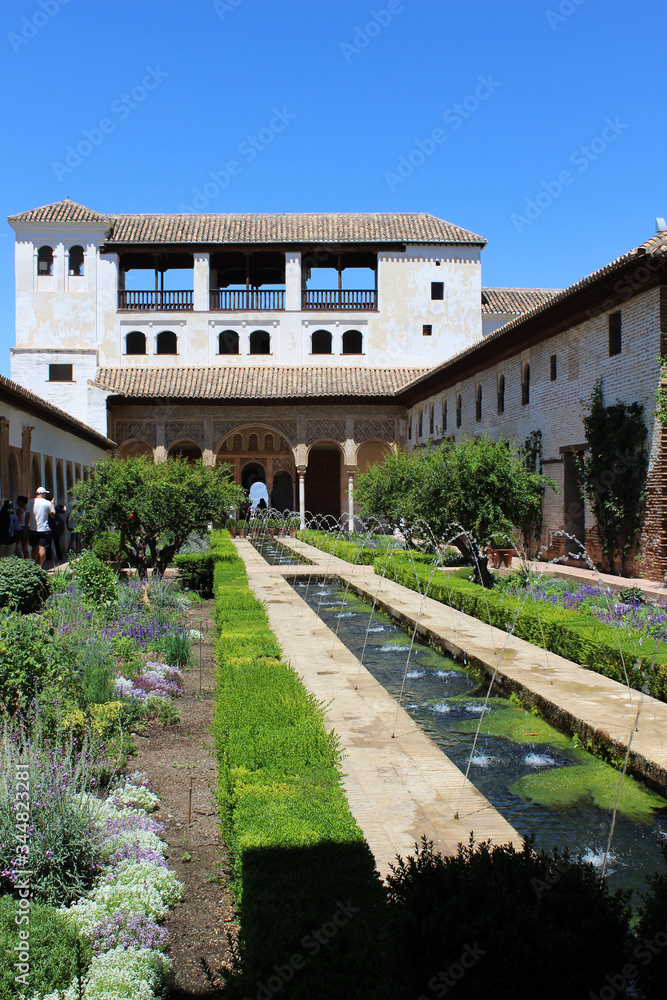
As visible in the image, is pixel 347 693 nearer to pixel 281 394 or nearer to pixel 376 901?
pixel 376 901

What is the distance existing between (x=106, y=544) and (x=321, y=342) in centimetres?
1988

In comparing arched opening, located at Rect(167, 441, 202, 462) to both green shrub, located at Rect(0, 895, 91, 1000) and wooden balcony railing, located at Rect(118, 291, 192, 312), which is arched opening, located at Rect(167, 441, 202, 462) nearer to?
wooden balcony railing, located at Rect(118, 291, 192, 312)

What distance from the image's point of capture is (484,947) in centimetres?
192

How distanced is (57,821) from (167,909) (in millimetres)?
616

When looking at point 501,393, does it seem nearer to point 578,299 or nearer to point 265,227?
point 578,299

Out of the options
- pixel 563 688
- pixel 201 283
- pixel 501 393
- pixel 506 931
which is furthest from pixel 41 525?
pixel 201 283

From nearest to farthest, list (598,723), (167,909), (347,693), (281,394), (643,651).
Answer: (167,909)
(598,723)
(347,693)
(643,651)
(281,394)

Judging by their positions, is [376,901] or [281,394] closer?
[376,901]

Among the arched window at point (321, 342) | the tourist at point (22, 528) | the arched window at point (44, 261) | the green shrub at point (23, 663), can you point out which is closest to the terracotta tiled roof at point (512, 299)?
the arched window at point (321, 342)

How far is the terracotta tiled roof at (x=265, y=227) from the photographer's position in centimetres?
3094

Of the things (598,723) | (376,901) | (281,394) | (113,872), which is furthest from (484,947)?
(281,394)

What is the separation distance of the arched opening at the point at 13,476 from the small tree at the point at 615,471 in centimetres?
1120

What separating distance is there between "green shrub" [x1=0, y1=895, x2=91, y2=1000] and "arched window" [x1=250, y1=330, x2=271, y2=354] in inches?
1188

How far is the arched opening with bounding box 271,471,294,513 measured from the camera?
3591cm
